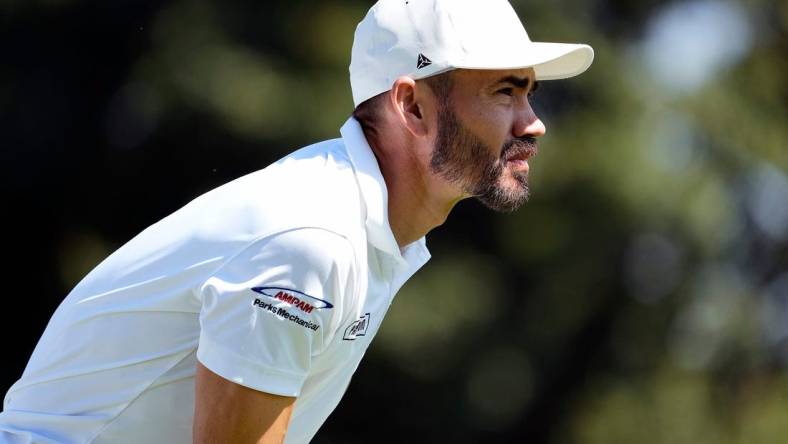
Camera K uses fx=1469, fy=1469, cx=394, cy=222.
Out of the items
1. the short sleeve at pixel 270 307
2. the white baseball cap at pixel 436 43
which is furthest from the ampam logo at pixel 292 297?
the white baseball cap at pixel 436 43

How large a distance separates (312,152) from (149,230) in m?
0.41

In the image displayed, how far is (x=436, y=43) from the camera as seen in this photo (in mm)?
3635

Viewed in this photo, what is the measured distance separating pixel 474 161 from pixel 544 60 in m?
0.31

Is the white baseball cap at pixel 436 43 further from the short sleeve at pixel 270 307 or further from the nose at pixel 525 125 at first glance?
the short sleeve at pixel 270 307

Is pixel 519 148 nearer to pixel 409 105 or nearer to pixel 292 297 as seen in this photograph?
pixel 409 105

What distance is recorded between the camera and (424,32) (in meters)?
3.65

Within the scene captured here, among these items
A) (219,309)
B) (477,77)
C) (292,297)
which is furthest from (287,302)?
(477,77)

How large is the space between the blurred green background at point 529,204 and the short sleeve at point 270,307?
24.1 feet

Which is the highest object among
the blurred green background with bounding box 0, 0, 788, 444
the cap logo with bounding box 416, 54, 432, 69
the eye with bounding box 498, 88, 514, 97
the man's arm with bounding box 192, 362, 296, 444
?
the cap logo with bounding box 416, 54, 432, 69

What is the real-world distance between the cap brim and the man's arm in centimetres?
108

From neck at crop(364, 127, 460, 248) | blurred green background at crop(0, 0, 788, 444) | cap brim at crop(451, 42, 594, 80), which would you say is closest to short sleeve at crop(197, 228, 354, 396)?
neck at crop(364, 127, 460, 248)

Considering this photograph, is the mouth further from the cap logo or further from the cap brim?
the cap logo

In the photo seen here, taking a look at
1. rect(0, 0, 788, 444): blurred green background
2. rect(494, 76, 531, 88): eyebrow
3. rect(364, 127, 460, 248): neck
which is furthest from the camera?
rect(0, 0, 788, 444): blurred green background

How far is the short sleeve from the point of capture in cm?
293
